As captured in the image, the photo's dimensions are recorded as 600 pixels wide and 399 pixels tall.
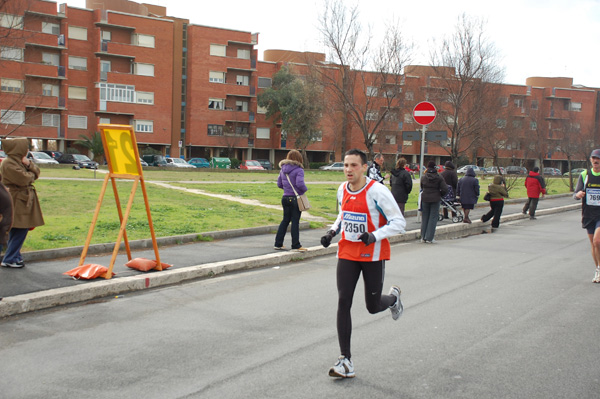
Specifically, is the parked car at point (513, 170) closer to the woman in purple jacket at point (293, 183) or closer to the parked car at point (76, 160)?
the woman in purple jacket at point (293, 183)

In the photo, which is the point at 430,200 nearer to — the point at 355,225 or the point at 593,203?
the point at 593,203

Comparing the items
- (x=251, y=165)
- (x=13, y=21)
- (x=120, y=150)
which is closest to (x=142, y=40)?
(x=251, y=165)

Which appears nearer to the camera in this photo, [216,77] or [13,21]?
[13,21]

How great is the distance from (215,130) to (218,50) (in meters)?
9.62

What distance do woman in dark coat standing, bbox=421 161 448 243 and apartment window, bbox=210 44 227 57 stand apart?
56.4 meters

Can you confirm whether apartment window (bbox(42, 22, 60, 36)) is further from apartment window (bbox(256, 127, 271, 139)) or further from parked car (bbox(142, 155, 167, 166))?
apartment window (bbox(256, 127, 271, 139))

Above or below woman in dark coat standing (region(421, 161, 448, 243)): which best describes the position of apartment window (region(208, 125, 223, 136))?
above

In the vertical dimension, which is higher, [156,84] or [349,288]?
[156,84]

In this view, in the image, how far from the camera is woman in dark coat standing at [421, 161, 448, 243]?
12.9 m

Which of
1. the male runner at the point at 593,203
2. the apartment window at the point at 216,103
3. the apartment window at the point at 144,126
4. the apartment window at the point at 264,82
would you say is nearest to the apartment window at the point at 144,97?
the apartment window at the point at 144,126

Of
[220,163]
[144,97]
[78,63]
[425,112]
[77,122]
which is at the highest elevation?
[78,63]

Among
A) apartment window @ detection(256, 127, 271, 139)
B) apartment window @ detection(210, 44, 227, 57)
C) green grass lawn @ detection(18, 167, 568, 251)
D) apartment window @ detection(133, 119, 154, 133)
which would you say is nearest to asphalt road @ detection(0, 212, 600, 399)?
green grass lawn @ detection(18, 167, 568, 251)

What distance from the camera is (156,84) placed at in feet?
199

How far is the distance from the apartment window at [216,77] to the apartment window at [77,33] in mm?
14527
